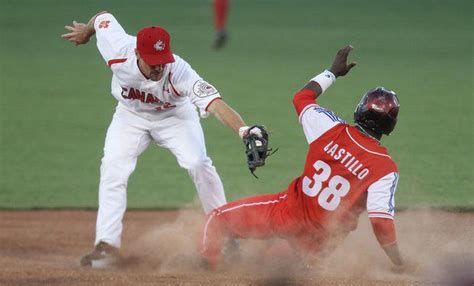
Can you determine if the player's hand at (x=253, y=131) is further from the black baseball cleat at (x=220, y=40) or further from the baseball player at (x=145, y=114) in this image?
the black baseball cleat at (x=220, y=40)

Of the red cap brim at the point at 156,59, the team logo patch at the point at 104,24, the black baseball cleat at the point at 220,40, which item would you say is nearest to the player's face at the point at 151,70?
the red cap brim at the point at 156,59

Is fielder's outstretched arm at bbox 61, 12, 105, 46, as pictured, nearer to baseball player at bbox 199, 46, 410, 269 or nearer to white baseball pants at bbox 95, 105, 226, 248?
white baseball pants at bbox 95, 105, 226, 248

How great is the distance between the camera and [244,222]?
298 inches

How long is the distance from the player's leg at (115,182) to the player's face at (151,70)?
0.71 metres

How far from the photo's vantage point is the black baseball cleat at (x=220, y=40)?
23172 mm

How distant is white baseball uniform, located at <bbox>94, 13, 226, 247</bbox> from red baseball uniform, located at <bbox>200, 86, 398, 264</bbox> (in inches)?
34.3

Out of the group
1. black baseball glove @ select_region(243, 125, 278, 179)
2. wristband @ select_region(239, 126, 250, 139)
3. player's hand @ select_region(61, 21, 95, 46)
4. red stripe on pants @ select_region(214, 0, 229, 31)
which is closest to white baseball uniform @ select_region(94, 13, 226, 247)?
player's hand @ select_region(61, 21, 95, 46)

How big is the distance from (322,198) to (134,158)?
6.66 feet

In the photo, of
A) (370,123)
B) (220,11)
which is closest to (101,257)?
(370,123)

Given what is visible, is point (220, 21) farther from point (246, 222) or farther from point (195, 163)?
point (246, 222)

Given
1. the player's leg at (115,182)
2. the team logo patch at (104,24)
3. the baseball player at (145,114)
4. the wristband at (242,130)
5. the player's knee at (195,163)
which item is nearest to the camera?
the wristband at (242,130)

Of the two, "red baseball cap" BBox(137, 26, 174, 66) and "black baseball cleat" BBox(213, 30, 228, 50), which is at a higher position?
"red baseball cap" BBox(137, 26, 174, 66)

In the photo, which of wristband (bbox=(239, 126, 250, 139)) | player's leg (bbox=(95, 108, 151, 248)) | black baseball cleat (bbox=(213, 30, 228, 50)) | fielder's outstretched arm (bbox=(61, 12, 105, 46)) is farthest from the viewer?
black baseball cleat (bbox=(213, 30, 228, 50))

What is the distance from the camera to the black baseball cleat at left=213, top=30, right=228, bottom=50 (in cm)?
2317
